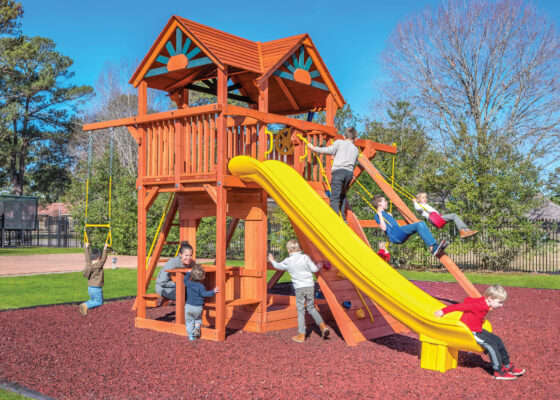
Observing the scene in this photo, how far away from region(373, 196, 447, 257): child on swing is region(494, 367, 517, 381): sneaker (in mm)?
1544

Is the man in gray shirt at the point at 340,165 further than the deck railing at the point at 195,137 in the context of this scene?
No

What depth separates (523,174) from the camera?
19938mm

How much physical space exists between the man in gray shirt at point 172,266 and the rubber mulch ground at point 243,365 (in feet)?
2.63

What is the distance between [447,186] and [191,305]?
49.1 feet

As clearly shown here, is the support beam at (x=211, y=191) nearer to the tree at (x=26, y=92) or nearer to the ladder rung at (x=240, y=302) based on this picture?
the ladder rung at (x=240, y=302)

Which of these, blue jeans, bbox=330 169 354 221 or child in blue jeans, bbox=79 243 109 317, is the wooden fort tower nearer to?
blue jeans, bbox=330 169 354 221

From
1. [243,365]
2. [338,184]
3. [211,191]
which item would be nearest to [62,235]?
[211,191]

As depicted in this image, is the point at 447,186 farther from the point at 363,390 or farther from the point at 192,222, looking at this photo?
the point at 363,390

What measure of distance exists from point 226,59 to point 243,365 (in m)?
4.64

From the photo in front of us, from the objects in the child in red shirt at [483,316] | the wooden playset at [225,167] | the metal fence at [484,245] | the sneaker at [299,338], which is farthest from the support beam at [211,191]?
the metal fence at [484,245]

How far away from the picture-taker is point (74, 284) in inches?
605

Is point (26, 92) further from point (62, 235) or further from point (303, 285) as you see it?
point (303, 285)

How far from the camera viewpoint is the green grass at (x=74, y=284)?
12.6 metres

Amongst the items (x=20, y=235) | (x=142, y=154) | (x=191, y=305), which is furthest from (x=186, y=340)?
(x=20, y=235)
